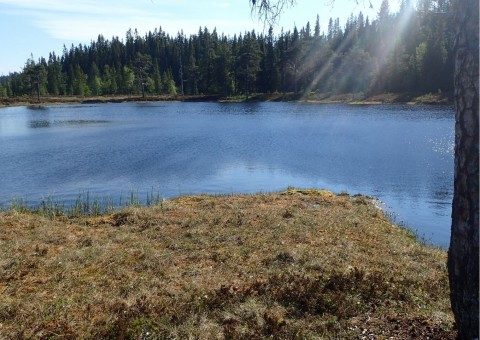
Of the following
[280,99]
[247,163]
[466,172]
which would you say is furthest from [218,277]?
[280,99]

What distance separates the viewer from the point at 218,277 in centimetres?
875

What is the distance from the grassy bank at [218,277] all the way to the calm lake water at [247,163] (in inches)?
251

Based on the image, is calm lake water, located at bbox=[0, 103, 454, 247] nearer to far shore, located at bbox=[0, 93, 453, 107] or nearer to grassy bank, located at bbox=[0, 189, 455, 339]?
grassy bank, located at bbox=[0, 189, 455, 339]

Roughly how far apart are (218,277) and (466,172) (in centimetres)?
567

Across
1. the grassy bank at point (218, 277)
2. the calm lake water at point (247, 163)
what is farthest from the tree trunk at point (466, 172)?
the calm lake water at point (247, 163)

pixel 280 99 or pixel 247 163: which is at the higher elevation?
pixel 280 99

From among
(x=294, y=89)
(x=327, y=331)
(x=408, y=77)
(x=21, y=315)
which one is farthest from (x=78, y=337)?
(x=294, y=89)

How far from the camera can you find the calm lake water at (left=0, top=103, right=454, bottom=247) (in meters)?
23.4

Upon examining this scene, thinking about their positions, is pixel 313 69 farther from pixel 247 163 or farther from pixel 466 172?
pixel 466 172

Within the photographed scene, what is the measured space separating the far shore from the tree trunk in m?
90.5

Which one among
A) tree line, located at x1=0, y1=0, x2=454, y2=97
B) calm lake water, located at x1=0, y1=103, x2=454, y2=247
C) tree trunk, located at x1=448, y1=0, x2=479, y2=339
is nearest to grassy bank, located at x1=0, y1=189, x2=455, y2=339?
tree trunk, located at x1=448, y1=0, x2=479, y2=339

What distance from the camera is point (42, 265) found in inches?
375

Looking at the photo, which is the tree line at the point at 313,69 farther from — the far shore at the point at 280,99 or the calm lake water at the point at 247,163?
the calm lake water at the point at 247,163

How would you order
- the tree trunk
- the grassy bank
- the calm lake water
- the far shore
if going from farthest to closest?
the far shore < the calm lake water < the grassy bank < the tree trunk
